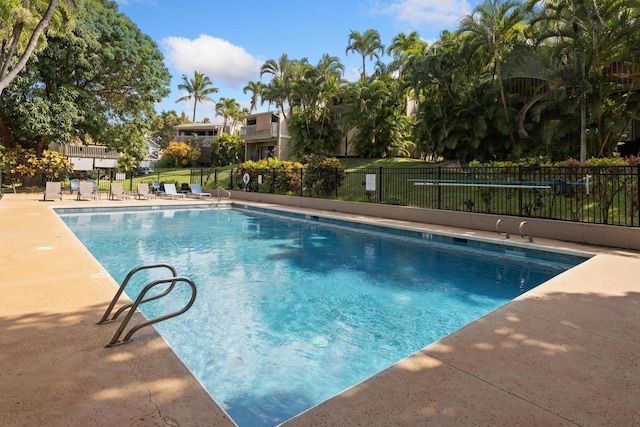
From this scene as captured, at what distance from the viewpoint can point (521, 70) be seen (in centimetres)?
1678

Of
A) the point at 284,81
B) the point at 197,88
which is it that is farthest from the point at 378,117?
the point at 197,88

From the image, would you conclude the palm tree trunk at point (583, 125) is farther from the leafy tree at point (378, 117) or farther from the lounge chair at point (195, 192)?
the lounge chair at point (195, 192)

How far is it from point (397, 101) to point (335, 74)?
6087mm

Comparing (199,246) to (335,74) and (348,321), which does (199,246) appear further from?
(335,74)

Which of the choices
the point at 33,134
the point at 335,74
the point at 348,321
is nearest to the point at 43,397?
the point at 348,321

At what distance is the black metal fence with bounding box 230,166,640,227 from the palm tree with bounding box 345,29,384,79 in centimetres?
1877

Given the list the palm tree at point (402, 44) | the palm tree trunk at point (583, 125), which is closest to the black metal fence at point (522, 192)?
the palm tree trunk at point (583, 125)

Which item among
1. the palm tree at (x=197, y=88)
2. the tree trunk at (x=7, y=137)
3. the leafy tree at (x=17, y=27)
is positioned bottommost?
the tree trunk at (x=7, y=137)

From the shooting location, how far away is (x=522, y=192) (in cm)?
1092

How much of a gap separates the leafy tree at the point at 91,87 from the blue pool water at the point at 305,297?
12.3 meters

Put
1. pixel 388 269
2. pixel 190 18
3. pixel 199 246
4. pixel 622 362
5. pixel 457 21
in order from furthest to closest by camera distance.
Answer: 1. pixel 457 21
2. pixel 190 18
3. pixel 199 246
4. pixel 388 269
5. pixel 622 362

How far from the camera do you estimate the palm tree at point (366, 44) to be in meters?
31.5

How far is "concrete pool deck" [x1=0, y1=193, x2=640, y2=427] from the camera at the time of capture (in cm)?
229

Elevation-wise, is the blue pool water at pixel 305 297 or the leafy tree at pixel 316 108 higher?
the leafy tree at pixel 316 108
